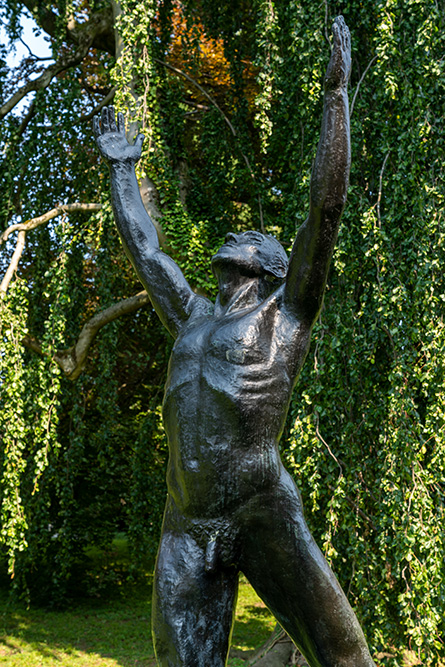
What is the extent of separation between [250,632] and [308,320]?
667 cm

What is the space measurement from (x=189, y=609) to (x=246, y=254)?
3.52 ft

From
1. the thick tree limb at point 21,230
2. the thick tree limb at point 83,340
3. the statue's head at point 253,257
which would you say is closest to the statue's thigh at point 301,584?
the statue's head at point 253,257

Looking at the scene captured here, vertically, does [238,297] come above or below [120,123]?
below

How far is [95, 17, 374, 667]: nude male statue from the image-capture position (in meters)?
2.09

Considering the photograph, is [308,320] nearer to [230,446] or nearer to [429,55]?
[230,446]

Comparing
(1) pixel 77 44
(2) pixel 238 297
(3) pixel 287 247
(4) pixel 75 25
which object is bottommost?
(2) pixel 238 297

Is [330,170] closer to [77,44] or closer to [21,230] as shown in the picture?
[21,230]

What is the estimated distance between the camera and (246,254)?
238 centimetres

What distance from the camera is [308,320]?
88.4 inches

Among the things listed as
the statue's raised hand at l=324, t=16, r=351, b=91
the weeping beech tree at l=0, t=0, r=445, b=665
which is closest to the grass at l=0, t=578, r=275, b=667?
the weeping beech tree at l=0, t=0, r=445, b=665

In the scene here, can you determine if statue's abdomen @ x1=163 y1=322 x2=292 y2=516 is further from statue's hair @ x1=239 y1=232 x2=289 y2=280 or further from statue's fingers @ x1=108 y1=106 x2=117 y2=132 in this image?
statue's fingers @ x1=108 y1=106 x2=117 y2=132

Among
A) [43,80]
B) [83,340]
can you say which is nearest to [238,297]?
[83,340]

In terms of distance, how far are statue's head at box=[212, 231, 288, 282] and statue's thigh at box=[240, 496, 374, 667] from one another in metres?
0.72

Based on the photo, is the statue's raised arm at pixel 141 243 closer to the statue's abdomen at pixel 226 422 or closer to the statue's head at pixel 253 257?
the statue's head at pixel 253 257
